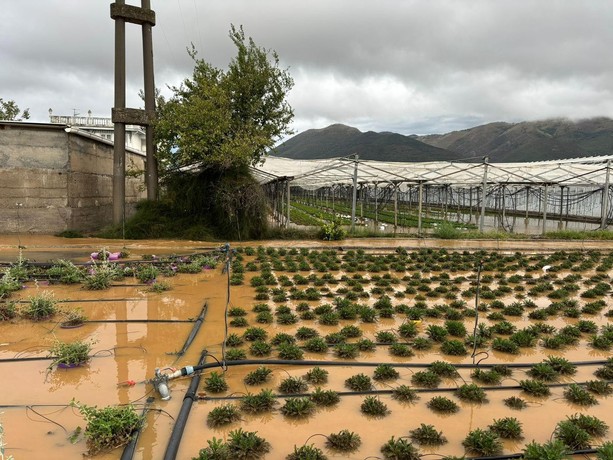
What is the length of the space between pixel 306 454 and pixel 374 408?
1.04 metres

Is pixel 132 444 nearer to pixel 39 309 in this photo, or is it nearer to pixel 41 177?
pixel 39 309

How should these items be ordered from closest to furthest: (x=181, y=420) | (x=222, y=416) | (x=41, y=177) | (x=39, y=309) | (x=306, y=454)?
(x=306, y=454)
(x=181, y=420)
(x=222, y=416)
(x=39, y=309)
(x=41, y=177)

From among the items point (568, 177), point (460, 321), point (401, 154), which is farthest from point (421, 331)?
point (401, 154)

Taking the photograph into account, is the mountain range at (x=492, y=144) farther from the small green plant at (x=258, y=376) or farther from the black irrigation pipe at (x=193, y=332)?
the small green plant at (x=258, y=376)

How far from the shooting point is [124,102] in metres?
16.3

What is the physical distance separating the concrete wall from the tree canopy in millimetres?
3060

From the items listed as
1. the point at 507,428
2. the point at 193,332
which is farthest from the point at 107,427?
the point at 507,428

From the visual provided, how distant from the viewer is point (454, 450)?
3707 mm

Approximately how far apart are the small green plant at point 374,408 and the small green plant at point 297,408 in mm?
519

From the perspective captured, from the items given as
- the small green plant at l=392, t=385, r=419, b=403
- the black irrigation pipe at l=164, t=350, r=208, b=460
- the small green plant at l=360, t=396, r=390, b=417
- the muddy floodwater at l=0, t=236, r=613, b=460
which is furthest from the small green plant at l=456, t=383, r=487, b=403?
the black irrigation pipe at l=164, t=350, r=208, b=460

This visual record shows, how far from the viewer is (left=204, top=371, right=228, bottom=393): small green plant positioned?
15.1 feet

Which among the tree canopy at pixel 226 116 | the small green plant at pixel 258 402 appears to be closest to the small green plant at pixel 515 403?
the small green plant at pixel 258 402

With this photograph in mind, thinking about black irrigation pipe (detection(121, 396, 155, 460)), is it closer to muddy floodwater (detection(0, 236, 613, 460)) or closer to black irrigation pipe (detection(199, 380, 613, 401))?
muddy floodwater (detection(0, 236, 613, 460))

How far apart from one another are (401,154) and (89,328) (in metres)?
107
